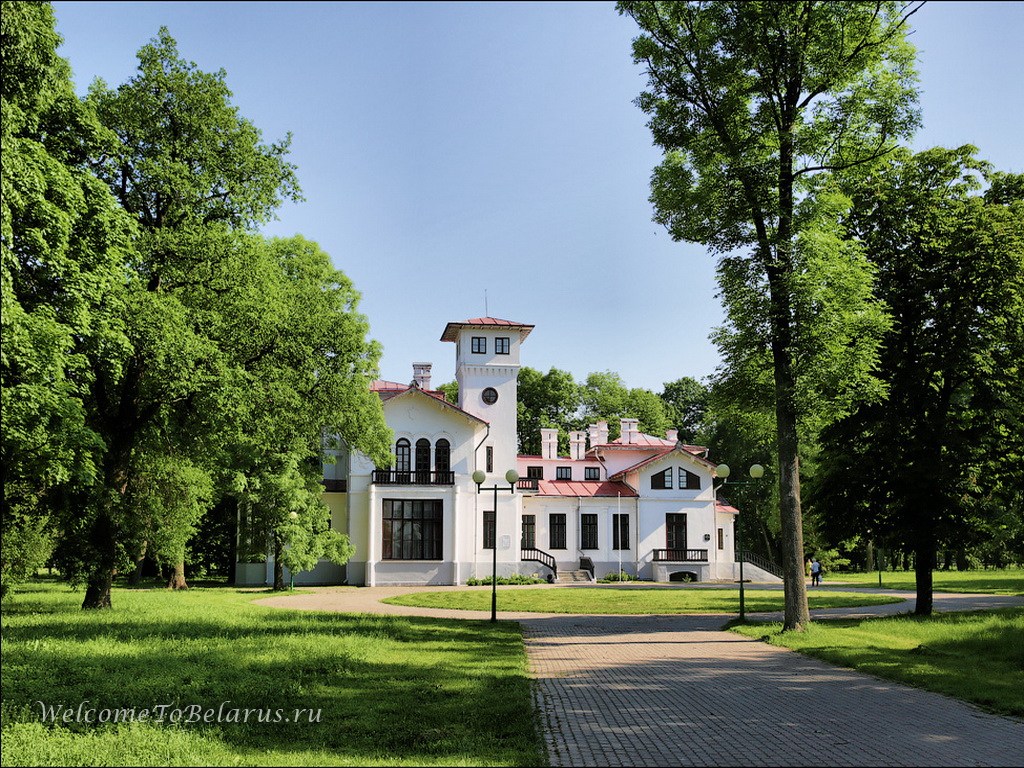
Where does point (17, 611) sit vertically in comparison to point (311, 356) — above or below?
below

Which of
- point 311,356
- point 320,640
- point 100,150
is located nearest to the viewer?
point 320,640

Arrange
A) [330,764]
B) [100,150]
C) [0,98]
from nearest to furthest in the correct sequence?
1. [330,764]
2. [0,98]
3. [100,150]

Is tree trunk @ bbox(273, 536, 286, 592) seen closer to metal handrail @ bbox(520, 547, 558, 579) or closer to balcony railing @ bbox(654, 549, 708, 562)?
metal handrail @ bbox(520, 547, 558, 579)

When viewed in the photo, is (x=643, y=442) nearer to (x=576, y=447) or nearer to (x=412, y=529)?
Result: (x=576, y=447)

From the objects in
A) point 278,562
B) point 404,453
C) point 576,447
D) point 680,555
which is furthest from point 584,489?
point 278,562

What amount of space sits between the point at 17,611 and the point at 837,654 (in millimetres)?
17930

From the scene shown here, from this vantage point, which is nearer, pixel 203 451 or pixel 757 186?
pixel 757 186

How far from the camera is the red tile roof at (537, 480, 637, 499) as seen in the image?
43.2 m

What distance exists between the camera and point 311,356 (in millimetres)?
19812

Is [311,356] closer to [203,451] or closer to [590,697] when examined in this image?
[203,451]

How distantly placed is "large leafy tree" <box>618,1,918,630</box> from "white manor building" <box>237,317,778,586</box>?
1835 cm

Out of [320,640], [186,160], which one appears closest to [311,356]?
[186,160]

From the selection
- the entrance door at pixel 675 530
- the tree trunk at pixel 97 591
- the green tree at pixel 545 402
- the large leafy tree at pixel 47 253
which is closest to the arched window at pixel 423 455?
the entrance door at pixel 675 530

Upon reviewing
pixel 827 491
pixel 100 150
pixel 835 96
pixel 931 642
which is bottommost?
pixel 931 642
